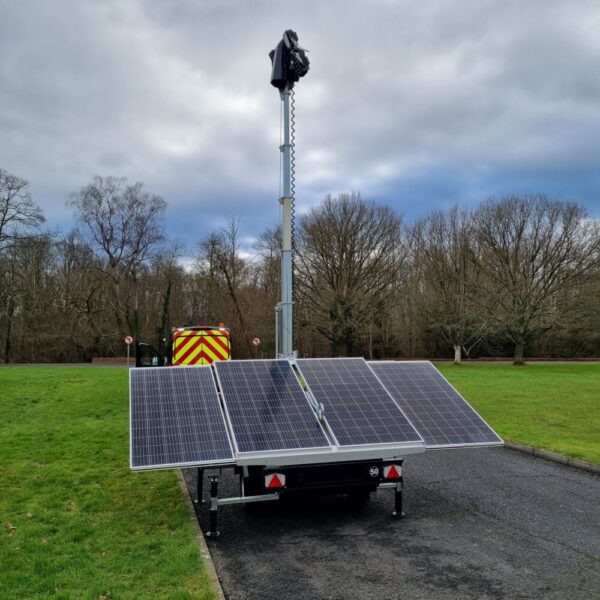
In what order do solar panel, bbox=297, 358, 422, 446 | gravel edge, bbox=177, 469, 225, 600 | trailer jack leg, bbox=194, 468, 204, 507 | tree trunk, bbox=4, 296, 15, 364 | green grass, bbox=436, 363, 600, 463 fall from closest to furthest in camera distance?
gravel edge, bbox=177, 469, 225, 600, solar panel, bbox=297, 358, 422, 446, trailer jack leg, bbox=194, 468, 204, 507, green grass, bbox=436, 363, 600, 463, tree trunk, bbox=4, 296, 15, 364

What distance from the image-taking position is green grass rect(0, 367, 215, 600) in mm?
4469

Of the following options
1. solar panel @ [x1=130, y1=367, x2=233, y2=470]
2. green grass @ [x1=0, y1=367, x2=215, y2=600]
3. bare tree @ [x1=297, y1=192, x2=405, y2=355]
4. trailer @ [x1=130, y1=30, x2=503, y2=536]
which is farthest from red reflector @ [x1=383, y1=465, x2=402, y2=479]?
bare tree @ [x1=297, y1=192, x2=405, y2=355]

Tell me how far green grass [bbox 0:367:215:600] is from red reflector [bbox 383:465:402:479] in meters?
2.19

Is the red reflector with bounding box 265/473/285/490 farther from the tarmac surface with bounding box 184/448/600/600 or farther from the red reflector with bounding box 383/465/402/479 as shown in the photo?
the red reflector with bounding box 383/465/402/479

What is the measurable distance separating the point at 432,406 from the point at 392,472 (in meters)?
1.33

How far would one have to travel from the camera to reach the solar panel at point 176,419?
5379 mm

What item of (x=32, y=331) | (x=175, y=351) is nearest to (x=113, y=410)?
(x=175, y=351)

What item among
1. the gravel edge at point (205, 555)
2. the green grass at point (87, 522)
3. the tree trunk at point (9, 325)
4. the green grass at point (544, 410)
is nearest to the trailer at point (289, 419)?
the gravel edge at point (205, 555)

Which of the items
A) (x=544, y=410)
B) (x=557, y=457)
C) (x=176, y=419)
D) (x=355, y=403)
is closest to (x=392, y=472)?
(x=355, y=403)

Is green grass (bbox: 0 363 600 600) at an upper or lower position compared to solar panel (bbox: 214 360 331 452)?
lower

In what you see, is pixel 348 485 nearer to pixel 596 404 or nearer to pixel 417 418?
pixel 417 418

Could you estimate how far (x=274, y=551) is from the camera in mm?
5410

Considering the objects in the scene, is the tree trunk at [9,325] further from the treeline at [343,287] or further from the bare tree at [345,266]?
the bare tree at [345,266]

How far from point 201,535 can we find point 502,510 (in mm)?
3740
